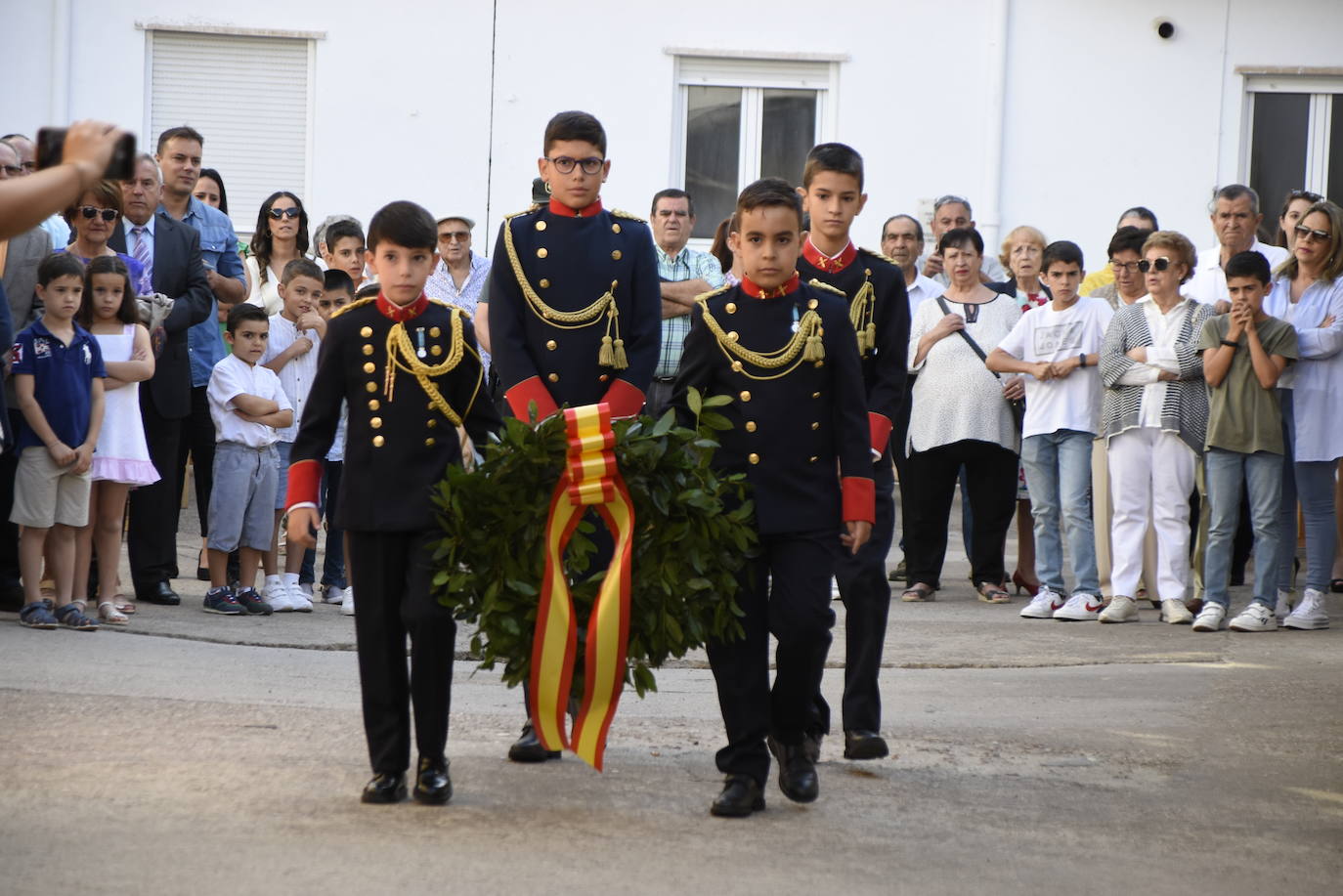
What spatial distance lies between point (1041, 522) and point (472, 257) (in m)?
3.74

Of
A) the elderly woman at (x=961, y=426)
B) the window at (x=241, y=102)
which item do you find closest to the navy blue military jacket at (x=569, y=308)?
the elderly woman at (x=961, y=426)

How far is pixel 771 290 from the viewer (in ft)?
17.1

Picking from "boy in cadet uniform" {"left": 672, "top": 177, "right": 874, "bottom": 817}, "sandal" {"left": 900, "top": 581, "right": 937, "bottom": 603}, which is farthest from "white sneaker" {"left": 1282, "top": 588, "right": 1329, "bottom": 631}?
"boy in cadet uniform" {"left": 672, "top": 177, "right": 874, "bottom": 817}

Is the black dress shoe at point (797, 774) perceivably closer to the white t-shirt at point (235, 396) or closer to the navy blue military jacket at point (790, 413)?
the navy blue military jacket at point (790, 413)

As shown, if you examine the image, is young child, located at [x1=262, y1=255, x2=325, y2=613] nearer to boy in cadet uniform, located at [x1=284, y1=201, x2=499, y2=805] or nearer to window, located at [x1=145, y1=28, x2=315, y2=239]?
boy in cadet uniform, located at [x1=284, y1=201, x2=499, y2=805]

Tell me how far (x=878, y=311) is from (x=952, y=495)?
4.34 metres

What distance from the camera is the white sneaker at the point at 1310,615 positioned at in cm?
876

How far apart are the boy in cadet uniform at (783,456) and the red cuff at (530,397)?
24.0 inches

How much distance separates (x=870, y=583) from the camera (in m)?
5.80

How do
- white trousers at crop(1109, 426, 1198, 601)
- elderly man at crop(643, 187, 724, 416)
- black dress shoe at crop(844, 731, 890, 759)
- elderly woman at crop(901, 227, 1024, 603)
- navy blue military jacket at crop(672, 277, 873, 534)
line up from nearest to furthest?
navy blue military jacket at crop(672, 277, 873, 534) < black dress shoe at crop(844, 731, 890, 759) < white trousers at crop(1109, 426, 1198, 601) < elderly man at crop(643, 187, 724, 416) < elderly woman at crop(901, 227, 1024, 603)

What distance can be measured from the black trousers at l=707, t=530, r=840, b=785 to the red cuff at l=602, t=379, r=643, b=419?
836mm

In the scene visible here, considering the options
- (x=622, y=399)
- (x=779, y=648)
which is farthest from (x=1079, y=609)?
(x=779, y=648)

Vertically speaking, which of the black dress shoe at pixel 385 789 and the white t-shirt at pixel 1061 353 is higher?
the white t-shirt at pixel 1061 353

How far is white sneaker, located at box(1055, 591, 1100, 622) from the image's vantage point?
30.7 feet
